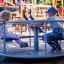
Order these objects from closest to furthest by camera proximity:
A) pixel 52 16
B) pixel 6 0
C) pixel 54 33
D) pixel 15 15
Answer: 1. pixel 54 33
2. pixel 52 16
3. pixel 15 15
4. pixel 6 0

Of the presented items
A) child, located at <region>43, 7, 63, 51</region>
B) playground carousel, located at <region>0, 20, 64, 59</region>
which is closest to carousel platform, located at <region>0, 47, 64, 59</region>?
playground carousel, located at <region>0, 20, 64, 59</region>

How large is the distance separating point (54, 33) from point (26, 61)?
0.72 meters

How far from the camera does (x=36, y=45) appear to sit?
16.3ft

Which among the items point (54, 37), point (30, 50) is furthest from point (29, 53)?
point (54, 37)

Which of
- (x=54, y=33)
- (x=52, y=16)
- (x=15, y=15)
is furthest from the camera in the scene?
(x=15, y=15)

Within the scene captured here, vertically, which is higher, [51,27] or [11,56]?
[51,27]

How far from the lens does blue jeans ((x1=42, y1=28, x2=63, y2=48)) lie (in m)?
4.73

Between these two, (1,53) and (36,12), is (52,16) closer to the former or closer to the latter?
(1,53)

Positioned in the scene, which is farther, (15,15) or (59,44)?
(15,15)

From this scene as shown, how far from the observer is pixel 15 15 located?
1390cm

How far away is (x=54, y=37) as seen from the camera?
4.77 meters

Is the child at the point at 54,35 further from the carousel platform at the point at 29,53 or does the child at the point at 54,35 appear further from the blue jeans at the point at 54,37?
the carousel platform at the point at 29,53

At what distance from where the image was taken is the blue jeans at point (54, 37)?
15.5 ft

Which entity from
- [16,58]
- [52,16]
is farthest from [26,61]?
[52,16]
